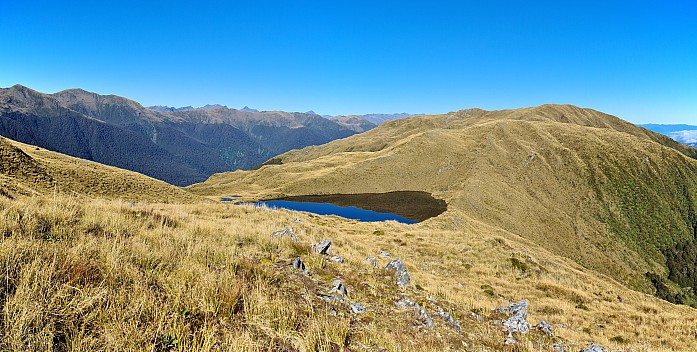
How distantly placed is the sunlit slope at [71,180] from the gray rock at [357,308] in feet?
85.8

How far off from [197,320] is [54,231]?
18.6 feet

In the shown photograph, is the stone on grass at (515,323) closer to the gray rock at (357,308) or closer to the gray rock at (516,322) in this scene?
the gray rock at (516,322)

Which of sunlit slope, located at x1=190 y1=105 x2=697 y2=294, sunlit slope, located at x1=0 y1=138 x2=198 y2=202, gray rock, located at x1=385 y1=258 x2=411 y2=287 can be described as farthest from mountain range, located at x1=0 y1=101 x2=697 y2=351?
sunlit slope, located at x1=190 y1=105 x2=697 y2=294

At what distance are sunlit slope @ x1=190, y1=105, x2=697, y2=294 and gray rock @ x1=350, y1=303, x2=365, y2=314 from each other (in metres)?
87.7

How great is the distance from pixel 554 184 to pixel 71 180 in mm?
153191

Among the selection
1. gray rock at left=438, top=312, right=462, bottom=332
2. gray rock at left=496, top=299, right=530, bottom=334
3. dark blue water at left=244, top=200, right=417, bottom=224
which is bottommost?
dark blue water at left=244, top=200, right=417, bottom=224

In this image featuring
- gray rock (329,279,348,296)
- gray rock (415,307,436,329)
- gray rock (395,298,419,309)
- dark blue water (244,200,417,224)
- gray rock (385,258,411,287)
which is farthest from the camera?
dark blue water (244,200,417,224)

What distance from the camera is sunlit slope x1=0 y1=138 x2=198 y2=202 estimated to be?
27.3 m

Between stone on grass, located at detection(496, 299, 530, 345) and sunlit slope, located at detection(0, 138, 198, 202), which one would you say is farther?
sunlit slope, located at detection(0, 138, 198, 202)

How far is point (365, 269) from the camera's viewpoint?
445 inches

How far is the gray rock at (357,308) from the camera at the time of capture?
677 centimetres

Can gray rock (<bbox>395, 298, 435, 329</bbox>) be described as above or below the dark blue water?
above

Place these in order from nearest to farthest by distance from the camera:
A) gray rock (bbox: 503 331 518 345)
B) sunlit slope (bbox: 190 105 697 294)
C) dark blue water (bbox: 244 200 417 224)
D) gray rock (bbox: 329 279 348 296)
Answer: gray rock (bbox: 503 331 518 345)
gray rock (bbox: 329 279 348 296)
dark blue water (bbox: 244 200 417 224)
sunlit slope (bbox: 190 105 697 294)

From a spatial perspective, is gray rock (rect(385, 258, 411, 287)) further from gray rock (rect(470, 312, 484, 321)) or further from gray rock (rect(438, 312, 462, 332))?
gray rock (rect(470, 312, 484, 321))
